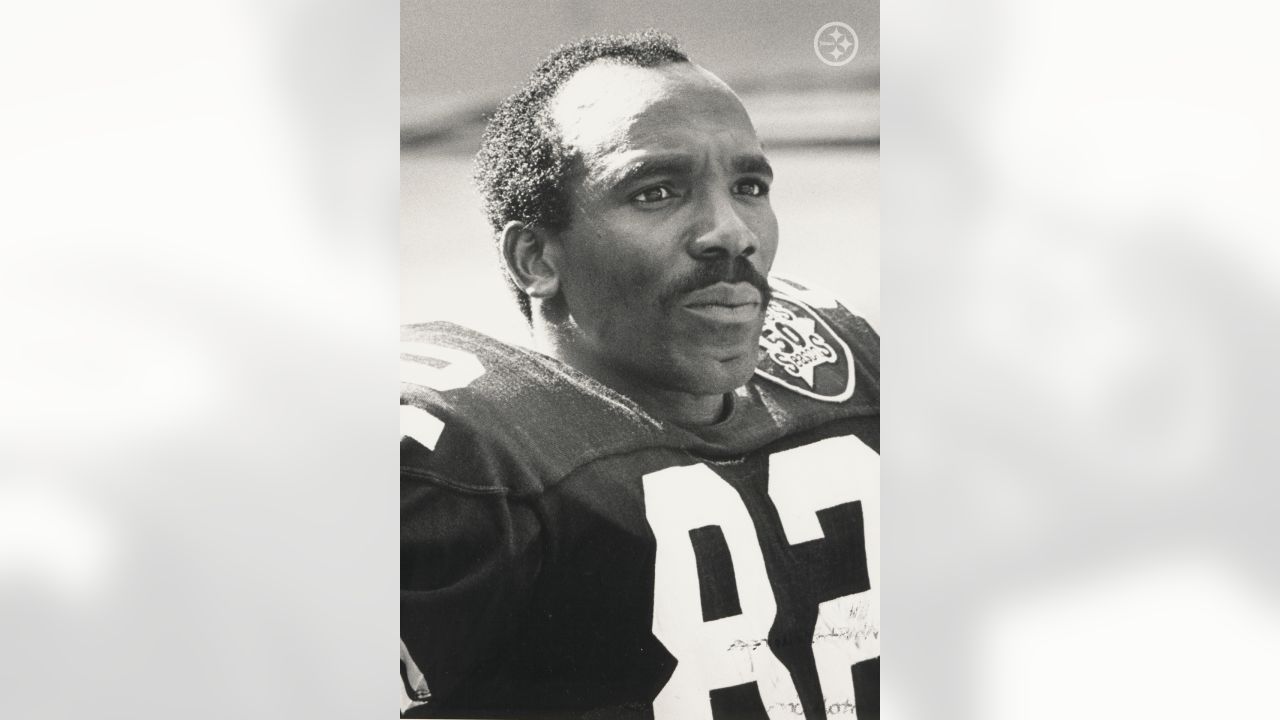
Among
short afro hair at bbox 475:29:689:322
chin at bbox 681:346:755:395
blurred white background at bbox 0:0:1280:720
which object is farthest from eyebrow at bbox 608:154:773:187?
chin at bbox 681:346:755:395

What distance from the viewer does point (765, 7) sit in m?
1.91

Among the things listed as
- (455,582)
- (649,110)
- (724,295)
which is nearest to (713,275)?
(724,295)

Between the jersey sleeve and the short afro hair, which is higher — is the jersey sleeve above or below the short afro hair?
below

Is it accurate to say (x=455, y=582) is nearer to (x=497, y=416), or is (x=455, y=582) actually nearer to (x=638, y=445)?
(x=497, y=416)

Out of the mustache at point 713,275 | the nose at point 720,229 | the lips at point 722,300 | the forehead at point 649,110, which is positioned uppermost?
the forehead at point 649,110

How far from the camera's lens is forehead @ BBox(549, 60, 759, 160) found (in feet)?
6.24

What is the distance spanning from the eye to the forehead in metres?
0.07

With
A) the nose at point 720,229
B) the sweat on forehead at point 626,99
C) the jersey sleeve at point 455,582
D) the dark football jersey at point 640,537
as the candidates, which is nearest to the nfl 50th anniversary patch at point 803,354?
the dark football jersey at point 640,537

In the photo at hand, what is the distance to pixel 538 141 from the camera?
1.93m

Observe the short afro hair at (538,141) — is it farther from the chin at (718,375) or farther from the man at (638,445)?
the chin at (718,375)

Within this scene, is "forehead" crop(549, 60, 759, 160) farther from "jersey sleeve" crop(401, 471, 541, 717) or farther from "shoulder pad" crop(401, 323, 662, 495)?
"jersey sleeve" crop(401, 471, 541, 717)

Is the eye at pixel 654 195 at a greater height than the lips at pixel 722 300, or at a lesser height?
greater

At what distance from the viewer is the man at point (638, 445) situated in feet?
6.23
